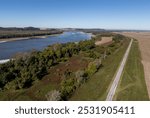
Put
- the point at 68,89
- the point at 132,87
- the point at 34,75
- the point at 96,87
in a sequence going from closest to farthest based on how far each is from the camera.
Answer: the point at 68,89 → the point at 132,87 → the point at 96,87 → the point at 34,75

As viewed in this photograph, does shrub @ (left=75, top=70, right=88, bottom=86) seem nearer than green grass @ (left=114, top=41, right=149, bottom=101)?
No

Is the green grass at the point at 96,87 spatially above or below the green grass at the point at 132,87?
below

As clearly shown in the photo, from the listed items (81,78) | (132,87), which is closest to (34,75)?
(81,78)

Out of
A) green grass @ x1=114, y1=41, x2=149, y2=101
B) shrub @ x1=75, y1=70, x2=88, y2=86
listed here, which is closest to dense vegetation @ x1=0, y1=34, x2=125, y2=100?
shrub @ x1=75, y1=70, x2=88, y2=86

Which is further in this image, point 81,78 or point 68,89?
point 81,78

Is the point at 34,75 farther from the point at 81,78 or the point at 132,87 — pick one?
the point at 132,87

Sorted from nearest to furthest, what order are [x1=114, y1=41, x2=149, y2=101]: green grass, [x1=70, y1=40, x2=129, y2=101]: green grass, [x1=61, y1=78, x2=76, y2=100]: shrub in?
[x1=114, y1=41, x2=149, y2=101]: green grass < [x1=70, y1=40, x2=129, y2=101]: green grass < [x1=61, y1=78, x2=76, y2=100]: shrub

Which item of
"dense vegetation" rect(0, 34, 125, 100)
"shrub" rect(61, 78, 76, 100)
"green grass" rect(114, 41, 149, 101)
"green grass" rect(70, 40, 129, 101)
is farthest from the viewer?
"dense vegetation" rect(0, 34, 125, 100)

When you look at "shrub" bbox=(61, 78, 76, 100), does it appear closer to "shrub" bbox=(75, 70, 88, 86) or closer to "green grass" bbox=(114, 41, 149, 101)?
"shrub" bbox=(75, 70, 88, 86)

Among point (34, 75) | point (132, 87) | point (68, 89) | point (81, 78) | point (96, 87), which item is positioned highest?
point (81, 78)

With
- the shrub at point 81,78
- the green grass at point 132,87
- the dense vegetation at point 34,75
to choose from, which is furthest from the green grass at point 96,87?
the green grass at point 132,87

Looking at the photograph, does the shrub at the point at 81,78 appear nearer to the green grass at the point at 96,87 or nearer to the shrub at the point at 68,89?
the green grass at the point at 96,87

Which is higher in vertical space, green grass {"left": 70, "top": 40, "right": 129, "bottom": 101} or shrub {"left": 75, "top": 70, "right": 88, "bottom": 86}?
shrub {"left": 75, "top": 70, "right": 88, "bottom": 86}

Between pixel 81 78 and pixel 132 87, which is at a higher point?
pixel 81 78
